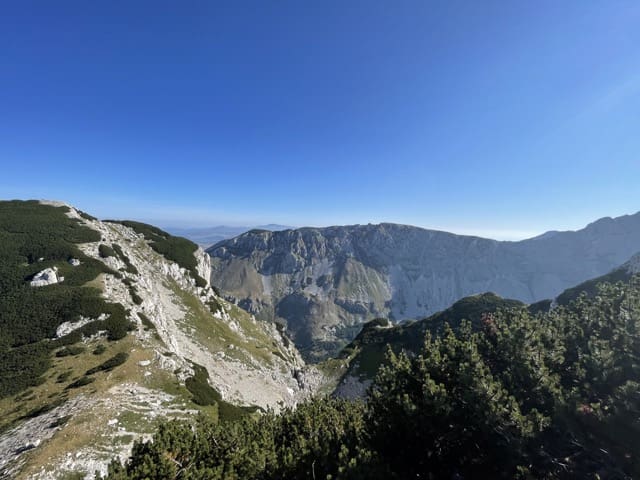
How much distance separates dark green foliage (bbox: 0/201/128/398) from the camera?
3050 centimetres

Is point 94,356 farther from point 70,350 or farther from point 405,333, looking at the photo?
point 405,333

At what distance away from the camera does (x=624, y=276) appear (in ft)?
290

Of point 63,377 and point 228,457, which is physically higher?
point 228,457

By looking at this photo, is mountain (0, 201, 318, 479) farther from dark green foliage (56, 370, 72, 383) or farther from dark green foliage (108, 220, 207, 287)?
dark green foliage (108, 220, 207, 287)

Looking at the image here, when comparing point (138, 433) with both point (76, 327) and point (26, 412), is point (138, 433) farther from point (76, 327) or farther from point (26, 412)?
Answer: point (76, 327)

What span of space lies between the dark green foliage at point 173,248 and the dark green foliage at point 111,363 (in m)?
45.3

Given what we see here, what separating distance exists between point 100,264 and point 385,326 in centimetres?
10328

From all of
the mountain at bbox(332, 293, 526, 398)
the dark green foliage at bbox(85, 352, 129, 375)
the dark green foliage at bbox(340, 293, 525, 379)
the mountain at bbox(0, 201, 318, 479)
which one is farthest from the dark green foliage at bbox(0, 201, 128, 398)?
the dark green foliage at bbox(340, 293, 525, 379)

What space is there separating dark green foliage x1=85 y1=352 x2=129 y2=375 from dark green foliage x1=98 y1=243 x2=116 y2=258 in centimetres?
2814

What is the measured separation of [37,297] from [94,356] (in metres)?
15.2

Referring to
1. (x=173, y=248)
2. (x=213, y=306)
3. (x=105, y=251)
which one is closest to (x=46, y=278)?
(x=105, y=251)

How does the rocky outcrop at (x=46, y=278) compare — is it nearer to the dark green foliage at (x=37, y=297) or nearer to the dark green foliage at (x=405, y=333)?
the dark green foliage at (x=37, y=297)

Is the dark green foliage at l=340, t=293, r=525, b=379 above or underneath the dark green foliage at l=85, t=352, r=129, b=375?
underneath

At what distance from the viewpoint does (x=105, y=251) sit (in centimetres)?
5362
